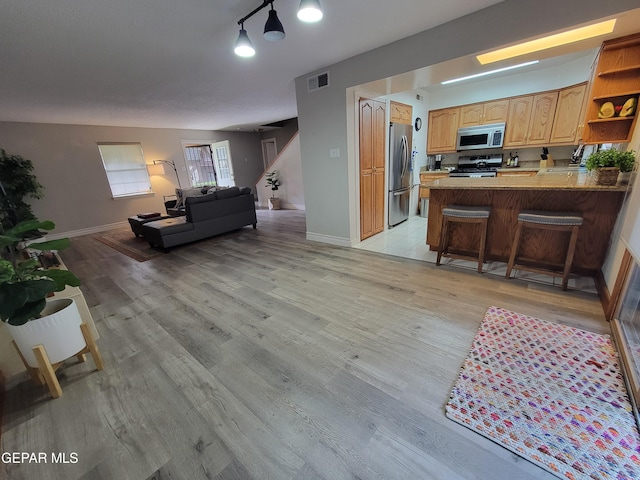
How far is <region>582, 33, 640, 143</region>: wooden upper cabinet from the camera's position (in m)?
2.28

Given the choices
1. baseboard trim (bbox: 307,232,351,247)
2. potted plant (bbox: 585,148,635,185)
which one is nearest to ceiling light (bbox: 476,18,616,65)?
potted plant (bbox: 585,148,635,185)

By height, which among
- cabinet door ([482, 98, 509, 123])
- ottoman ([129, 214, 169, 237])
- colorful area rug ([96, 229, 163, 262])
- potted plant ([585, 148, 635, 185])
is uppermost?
cabinet door ([482, 98, 509, 123])

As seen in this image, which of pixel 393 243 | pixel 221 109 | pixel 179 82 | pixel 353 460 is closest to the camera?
pixel 353 460

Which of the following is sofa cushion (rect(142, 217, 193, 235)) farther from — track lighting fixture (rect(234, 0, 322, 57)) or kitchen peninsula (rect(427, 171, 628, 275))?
kitchen peninsula (rect(427, 171, 628, 275))

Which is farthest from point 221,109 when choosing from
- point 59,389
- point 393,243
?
point 59,389

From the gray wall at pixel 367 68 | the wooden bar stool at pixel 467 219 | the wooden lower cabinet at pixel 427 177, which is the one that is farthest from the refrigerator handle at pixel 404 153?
the wooden bar stool at pixel 467 219

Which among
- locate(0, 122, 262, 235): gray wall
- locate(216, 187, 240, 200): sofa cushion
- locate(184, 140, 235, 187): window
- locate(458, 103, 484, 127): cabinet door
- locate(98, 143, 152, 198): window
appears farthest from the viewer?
locate(184, 140, 235, 187): window

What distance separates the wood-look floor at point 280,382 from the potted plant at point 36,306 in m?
0.29

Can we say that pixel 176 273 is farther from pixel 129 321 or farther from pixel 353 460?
pixel 353 460

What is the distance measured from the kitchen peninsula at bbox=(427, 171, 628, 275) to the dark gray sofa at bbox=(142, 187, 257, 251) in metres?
3.55

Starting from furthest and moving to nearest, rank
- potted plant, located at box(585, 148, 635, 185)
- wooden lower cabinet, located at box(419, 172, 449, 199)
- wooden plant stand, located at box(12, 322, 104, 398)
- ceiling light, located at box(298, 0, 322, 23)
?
wooden lower cabinet, located at box(419, 172, 449, 199) → potted plant, located at box(585, 148, 635, 185) → ceiling light, located at box(298, 0, 322, 23) → wooden plant stand, located at box(12, 322, 104, 398)

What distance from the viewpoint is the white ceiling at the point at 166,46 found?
1.91 metres

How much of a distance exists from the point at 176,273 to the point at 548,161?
646 centimetres

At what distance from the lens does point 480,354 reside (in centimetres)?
163
